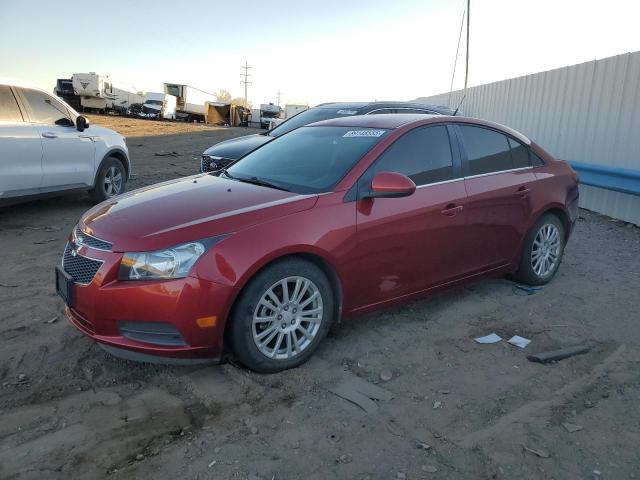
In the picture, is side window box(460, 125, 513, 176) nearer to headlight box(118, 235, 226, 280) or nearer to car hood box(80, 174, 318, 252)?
car hood box(80, 174, 318, 252)

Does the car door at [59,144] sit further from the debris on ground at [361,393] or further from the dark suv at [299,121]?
the debris on ground at [361,393]

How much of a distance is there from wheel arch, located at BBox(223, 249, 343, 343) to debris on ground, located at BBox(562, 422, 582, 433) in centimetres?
153

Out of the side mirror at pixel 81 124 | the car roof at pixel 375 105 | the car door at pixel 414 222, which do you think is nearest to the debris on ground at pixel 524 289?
the car door at pixel 414 222

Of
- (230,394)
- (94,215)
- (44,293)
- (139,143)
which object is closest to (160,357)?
(230,394)

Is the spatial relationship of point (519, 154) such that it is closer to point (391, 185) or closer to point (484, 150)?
point (484, 150)

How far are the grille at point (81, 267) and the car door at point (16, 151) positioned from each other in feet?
13.0

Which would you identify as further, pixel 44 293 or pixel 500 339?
pixel 44 293

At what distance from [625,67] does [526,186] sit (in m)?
4.71

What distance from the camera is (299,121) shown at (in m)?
8.70

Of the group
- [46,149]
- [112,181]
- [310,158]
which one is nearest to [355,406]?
[310,158]

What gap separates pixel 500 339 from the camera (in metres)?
4.05

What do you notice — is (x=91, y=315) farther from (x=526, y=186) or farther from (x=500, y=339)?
(x=526, y=186)

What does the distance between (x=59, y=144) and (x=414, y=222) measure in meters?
5.76

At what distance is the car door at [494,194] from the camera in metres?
4.45
